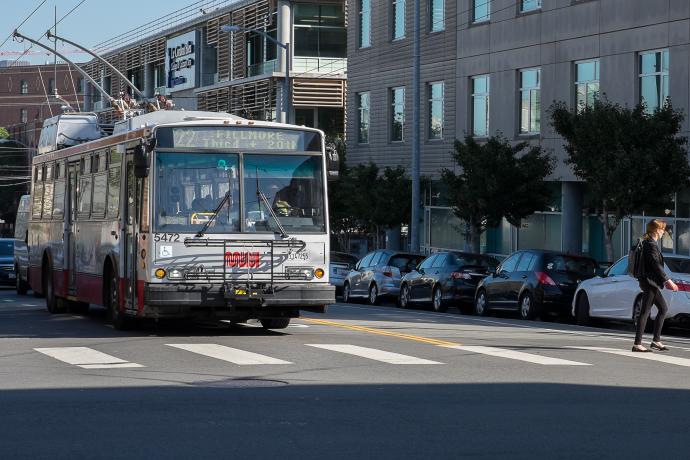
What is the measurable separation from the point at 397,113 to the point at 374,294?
13016 mm

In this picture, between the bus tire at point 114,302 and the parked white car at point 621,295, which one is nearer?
the bus tire at point 114,302

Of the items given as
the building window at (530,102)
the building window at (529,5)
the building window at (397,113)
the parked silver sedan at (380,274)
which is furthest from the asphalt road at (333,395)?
the building window at (397,113)

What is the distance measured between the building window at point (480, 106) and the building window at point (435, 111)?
208cm

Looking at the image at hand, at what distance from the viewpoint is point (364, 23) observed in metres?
50.8

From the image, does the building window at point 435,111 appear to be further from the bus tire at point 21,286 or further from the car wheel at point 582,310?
the car wheel at point 582,310

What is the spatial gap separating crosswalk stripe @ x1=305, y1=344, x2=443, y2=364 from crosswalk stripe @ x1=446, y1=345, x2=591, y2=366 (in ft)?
3.91

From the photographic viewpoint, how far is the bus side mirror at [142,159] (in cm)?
1830

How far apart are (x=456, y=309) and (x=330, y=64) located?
26.2 meters

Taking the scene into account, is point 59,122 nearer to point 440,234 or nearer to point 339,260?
point 339,260

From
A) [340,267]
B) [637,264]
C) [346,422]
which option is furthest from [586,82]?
[346,422]

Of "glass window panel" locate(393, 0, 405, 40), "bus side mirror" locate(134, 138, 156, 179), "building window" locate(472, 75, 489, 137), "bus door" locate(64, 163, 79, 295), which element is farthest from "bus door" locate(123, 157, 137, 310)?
"glass window panel" locate(393, 0, 405, 40)

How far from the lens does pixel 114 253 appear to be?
20.3 m

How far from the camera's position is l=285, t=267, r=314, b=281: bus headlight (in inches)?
744

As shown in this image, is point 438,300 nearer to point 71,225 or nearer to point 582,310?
point 582,310
